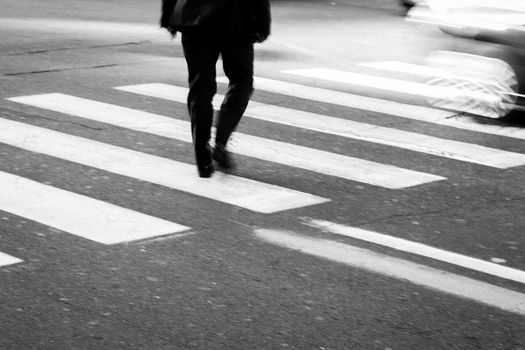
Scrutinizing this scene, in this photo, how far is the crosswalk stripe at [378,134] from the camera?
8219 millimetres

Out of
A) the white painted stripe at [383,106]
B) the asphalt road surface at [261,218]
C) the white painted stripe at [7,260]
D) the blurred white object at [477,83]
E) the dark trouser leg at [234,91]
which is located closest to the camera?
the asphalt road surface at [261,218]

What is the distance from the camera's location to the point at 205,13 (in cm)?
688

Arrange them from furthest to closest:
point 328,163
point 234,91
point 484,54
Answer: point 484,54, point 328,163, point 234,91

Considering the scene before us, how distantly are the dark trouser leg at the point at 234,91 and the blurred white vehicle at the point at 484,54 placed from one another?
8.67ft

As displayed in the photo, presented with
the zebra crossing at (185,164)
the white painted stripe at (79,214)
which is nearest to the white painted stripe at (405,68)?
the zebra crossing at (185,164)

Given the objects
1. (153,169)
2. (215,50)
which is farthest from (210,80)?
(153,169)

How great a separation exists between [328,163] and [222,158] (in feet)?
2.73

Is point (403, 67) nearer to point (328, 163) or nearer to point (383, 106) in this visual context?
point (383, 106)

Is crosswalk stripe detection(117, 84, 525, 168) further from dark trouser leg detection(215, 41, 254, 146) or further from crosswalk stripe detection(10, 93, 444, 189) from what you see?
dark trouser leg detection(215, 41, 254, 146)

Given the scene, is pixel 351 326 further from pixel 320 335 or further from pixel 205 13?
pixel 205 13

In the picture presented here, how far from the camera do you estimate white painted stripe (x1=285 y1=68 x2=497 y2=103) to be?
10695 mm

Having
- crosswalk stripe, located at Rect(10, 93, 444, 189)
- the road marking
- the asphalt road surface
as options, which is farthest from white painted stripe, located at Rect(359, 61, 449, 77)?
the road marking

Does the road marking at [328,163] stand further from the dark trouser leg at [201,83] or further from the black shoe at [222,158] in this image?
the dark trouser leg at [201,83]

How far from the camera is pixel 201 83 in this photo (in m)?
7.13
